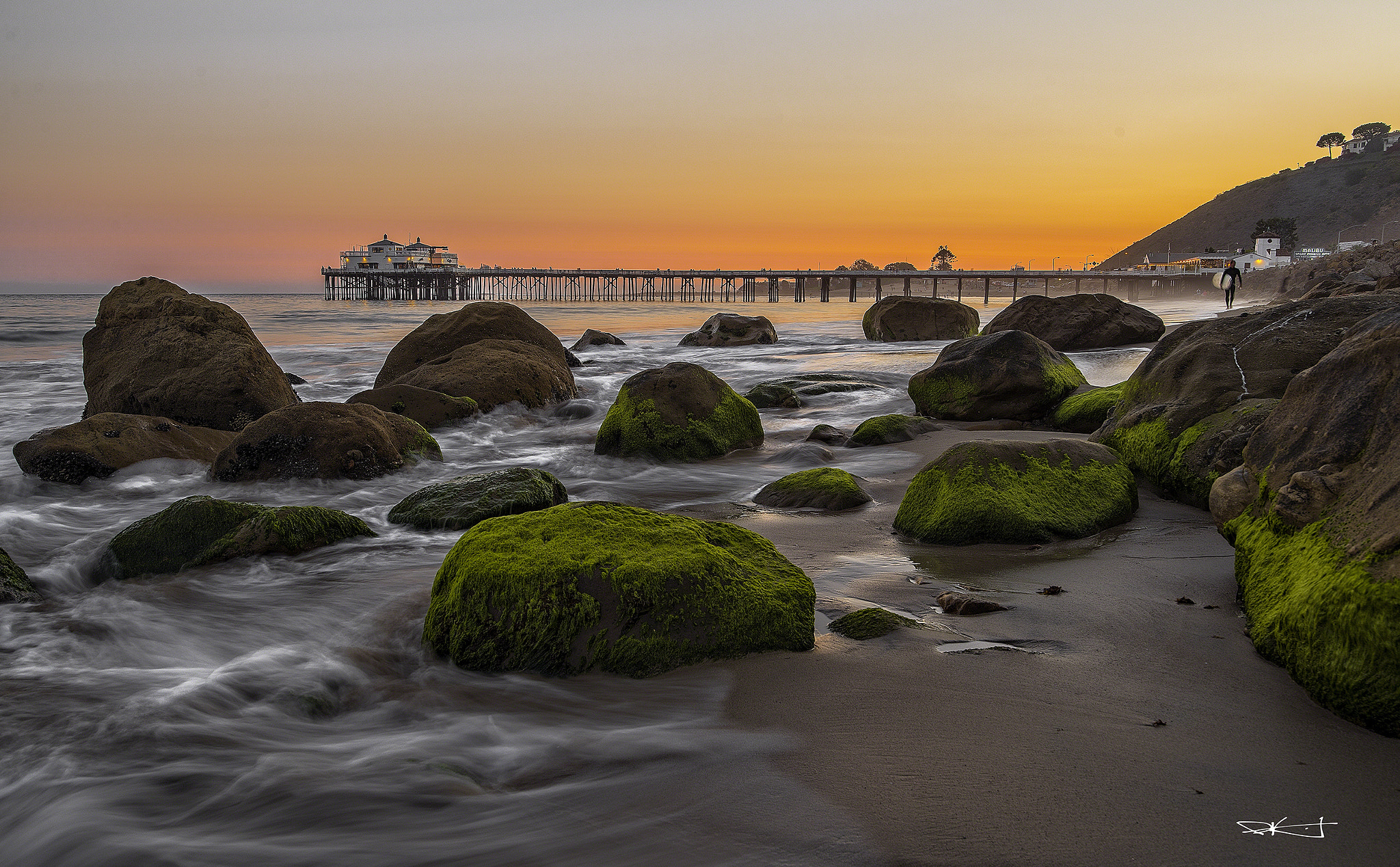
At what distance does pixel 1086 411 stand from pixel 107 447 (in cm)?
925

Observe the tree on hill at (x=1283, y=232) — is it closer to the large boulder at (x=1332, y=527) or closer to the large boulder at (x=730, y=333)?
the large boulder at (x=730, y=333)

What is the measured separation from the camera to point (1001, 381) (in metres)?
9.58

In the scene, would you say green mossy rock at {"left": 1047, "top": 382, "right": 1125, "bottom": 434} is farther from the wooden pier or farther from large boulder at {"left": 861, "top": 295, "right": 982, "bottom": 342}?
the wooden pier

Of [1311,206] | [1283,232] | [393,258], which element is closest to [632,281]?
[393,258]

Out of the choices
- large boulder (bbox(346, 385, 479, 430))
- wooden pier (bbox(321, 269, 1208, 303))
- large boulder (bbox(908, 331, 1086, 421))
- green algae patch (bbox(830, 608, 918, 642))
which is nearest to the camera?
green algae patch (bbox(830, 608, 918, 642))

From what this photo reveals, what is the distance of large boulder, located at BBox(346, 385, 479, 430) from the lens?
10.0m

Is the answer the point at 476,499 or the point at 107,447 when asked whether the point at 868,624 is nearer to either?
the point at 476,499

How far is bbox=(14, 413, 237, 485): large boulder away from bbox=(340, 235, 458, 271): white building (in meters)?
92.1

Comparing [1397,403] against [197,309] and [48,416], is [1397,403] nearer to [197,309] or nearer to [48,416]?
[197,309]

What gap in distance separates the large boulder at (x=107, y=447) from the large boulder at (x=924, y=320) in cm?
2005

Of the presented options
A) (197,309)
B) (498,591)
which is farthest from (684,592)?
(197,309)

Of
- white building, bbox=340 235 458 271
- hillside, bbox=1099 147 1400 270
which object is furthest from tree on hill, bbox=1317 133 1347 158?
white building, bbox=340 235 458 271

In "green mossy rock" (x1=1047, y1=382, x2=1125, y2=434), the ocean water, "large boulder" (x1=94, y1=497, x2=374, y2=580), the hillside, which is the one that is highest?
the hillside

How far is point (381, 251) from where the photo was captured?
325 feet
